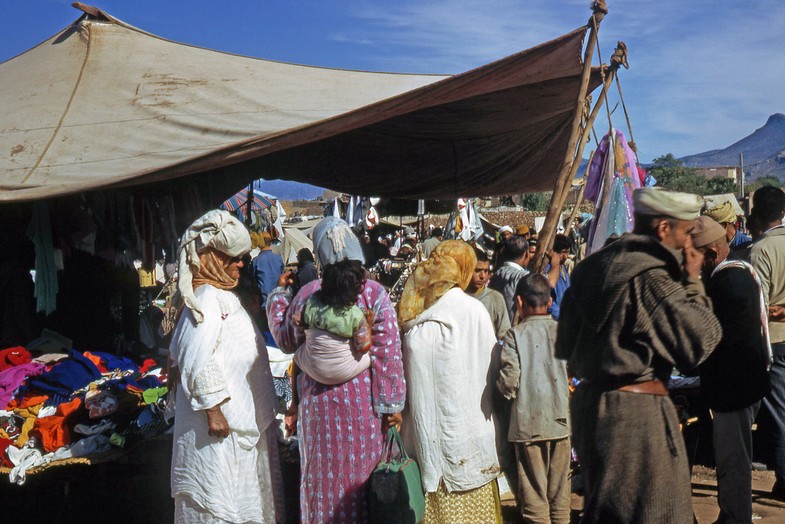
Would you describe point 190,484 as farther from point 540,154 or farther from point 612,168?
point 540,154

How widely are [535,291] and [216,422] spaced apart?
74.8 inches

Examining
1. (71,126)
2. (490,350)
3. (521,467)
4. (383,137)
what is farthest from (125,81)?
(521,467)

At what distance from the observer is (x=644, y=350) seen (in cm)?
273

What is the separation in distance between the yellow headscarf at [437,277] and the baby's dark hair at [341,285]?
41 cm

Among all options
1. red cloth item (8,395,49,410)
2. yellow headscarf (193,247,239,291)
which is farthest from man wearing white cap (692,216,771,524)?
red cloth item (8,395,49,410)

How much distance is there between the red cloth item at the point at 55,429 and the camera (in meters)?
4.73

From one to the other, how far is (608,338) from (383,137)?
3.94 metres

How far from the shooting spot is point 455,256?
407 centimetres

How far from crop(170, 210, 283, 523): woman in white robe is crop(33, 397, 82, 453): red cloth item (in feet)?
4.68

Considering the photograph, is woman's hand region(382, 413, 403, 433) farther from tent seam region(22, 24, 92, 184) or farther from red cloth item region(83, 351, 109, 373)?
red cloth item region(83, 351, 109, 373)

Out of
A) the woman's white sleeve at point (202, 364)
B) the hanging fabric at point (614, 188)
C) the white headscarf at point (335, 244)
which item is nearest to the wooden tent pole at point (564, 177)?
the hanging fabric at point (614, 188)

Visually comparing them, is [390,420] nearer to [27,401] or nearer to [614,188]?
[614,188]

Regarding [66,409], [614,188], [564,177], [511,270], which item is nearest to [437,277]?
[564,177]

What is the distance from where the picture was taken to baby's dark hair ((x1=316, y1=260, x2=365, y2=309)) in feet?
12.2
